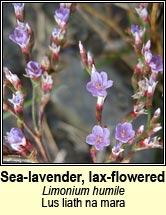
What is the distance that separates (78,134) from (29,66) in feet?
2.31

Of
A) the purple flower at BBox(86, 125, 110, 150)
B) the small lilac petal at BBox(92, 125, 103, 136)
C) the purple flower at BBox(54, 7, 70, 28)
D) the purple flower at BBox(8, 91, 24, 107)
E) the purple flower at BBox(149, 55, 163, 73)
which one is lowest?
the purple flower at BBox(86, 125, 110, 150)

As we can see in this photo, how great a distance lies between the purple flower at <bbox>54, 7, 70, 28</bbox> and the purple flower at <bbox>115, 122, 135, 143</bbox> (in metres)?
0.53

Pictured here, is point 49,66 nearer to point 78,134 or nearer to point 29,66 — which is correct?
point 29,66

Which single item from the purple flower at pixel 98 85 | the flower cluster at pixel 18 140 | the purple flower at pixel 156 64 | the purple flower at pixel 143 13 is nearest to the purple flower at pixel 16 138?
the flower cluster at pixel 18 140

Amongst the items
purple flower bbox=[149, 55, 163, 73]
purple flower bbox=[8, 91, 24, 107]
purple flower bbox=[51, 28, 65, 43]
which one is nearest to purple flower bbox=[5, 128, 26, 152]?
purple flower bbox=[8, 91, 24, 107]

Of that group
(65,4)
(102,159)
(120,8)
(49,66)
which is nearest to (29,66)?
(49,66)

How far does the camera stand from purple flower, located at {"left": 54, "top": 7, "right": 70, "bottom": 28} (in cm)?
217

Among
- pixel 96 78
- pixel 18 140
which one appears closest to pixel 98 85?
pixel 96 78

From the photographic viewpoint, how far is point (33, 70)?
6.85 ft

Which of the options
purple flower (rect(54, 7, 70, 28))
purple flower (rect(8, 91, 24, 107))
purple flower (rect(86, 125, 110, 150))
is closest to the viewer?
purple flower (rect(86, 125, 110, 150))

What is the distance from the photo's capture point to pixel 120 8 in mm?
2801

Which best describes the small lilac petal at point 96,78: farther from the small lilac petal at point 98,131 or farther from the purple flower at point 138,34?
the purple flower at point 138,34

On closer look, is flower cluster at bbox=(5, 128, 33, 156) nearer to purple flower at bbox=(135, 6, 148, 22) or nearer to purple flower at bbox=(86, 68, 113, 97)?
purple flower at bbox=(86, 68, 113, 97)

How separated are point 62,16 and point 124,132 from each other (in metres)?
0.59
